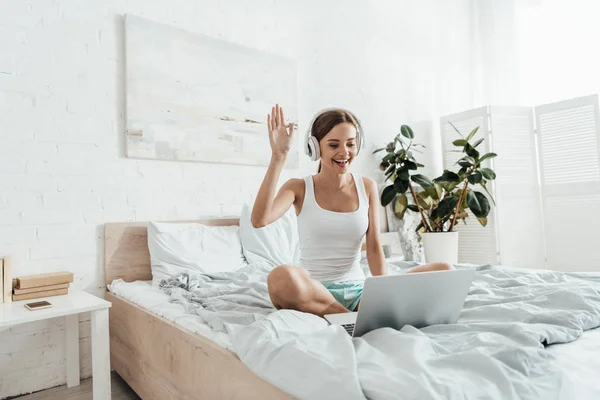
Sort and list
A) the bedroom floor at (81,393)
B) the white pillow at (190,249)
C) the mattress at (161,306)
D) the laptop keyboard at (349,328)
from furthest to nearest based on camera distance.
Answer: the white pillow at (190,249) → the bedroom floor at (81,393) → the mattress at (161,306) → the laptop keyboard at (349,328)

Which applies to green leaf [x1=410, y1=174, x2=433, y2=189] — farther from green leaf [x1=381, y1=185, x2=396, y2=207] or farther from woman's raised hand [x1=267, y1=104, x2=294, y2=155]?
woman's raised hand [x1=267, y1=104, x2=294, y2=155]

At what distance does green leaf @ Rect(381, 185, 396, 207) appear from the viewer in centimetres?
335

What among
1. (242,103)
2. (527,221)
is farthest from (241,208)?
(527,221)

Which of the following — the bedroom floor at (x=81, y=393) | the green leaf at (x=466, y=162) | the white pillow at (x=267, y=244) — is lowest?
the bedroom floor at (x=81, y=393)

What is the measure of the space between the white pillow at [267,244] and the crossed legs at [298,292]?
1061 millimetres

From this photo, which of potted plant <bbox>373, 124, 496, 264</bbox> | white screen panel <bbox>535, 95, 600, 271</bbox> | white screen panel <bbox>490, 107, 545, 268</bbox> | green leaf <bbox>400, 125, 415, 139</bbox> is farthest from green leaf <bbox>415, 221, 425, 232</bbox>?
white screen panel <bbox>535, 95, 600, 271</bbox>

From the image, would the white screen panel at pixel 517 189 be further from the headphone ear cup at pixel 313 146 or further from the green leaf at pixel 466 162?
the headphone ear cup at pixel 313 146

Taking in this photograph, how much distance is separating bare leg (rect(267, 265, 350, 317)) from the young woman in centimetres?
9

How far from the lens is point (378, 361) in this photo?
826 millimetres

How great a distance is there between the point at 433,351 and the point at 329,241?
0.62 meters

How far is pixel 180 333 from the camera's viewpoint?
1300 mm

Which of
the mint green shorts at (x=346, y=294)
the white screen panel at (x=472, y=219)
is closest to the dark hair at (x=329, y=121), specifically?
the mint green shorts at (x=346, y=294)

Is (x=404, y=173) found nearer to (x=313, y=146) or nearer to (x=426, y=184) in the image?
(x=426, y=184)

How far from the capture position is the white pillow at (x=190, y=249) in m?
2.10
